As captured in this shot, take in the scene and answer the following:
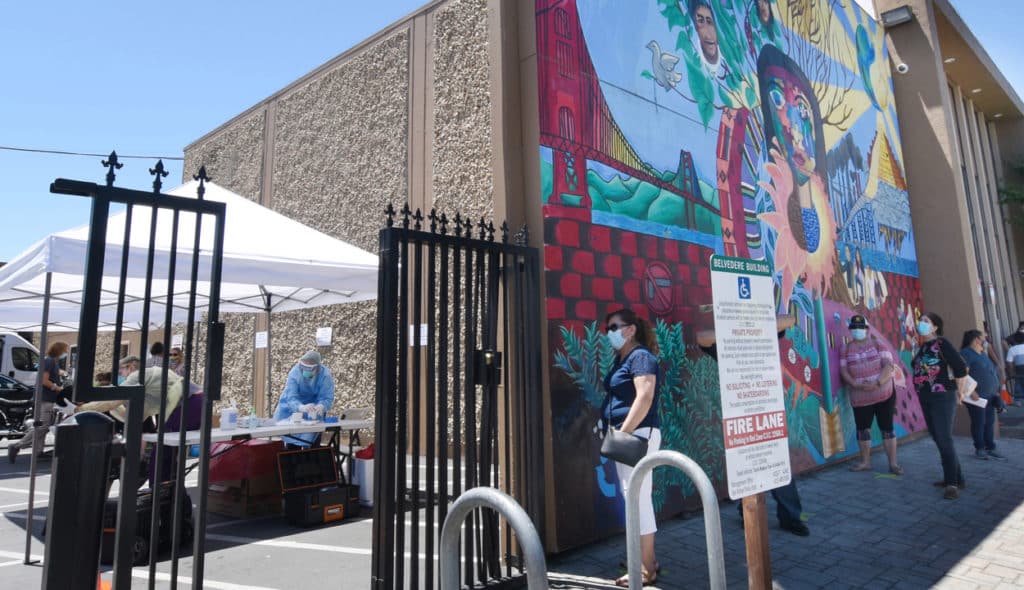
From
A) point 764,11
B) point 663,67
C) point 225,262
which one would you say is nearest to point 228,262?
point 225,262

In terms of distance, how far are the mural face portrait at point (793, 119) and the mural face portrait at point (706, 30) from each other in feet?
4.55

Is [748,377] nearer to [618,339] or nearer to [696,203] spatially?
[618,339]

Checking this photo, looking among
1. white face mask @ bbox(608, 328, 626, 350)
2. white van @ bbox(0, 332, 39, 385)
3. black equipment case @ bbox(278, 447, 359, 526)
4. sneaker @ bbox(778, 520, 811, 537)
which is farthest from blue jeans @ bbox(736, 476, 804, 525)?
white van @ bbox(0, 332, 39, 385)

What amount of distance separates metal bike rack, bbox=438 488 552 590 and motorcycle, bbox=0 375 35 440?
1330cm

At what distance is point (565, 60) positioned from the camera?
5.39 meters

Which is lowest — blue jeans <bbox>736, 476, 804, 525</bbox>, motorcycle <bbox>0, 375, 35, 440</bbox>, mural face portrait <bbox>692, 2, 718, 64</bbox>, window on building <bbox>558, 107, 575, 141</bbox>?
blue jeans <bbox>736, 476, 804, 525</bbox>

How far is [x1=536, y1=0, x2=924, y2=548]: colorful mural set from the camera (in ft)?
16.7

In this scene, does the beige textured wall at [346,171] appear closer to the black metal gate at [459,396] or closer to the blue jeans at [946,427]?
the black metal gate at [459,396]

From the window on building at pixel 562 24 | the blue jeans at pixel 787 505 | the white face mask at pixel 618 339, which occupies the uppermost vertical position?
the window on building at pixel 562 24

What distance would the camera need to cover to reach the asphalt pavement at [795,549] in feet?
13.8

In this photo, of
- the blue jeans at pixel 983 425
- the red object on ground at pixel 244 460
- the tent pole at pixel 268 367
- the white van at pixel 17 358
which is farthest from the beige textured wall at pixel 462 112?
the white van at pixel 17 358

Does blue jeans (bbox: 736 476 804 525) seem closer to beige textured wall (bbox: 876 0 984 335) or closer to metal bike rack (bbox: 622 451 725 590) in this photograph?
metal bike rack (bbox: 622 451 725 590)

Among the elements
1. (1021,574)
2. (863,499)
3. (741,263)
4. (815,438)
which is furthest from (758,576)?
(815,438)

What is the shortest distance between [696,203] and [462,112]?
2.62 meters
